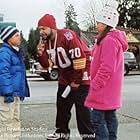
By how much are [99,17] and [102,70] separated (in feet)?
2.31

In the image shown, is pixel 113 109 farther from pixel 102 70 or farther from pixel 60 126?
pixel 60 126

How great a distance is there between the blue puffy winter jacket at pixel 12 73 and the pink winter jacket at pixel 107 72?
1.14m

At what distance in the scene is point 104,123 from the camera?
5.76 metres

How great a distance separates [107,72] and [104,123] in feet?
2.26

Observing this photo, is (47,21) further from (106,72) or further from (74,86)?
(106,72)

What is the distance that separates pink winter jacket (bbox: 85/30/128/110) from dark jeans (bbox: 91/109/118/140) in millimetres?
116

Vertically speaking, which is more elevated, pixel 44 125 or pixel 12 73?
pixel 12 73

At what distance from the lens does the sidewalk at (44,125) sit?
7.52 m

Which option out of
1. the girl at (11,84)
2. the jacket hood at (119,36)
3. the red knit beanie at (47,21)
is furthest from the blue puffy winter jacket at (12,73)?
the jacket hood at (119,36)

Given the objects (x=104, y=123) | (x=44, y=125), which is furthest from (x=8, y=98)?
(x=44, y=125)

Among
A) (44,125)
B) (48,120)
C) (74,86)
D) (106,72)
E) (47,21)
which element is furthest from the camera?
(48,120)

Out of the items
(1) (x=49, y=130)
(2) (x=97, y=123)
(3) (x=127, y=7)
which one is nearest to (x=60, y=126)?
(1) (x=49, y=130)

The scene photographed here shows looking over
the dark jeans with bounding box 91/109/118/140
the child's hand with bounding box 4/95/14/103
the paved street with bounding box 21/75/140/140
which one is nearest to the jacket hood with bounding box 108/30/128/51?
the dark jeans with bounding box 91/109/118/140

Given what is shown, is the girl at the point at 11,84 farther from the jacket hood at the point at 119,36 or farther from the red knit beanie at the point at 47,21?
the jacket hood at the point at 119,36
